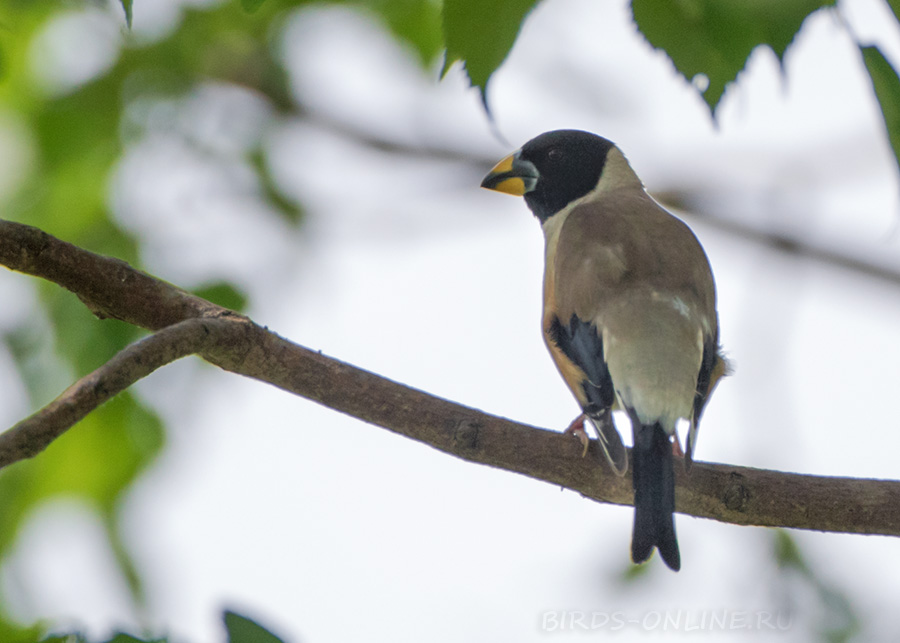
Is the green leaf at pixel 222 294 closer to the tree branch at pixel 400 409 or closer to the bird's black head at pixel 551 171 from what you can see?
the tree branch at pixel 400 409

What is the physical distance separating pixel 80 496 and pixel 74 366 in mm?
1132

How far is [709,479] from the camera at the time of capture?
10.6 feet

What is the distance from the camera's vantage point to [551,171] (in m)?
5.48

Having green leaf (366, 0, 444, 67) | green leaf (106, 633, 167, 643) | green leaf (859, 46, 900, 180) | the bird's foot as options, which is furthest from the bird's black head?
green leaf (106, 633, 167, 643)

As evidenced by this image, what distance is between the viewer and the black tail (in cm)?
320

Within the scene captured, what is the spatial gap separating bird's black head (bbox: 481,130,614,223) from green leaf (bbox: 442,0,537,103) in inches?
130

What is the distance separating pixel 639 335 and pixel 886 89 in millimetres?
1859

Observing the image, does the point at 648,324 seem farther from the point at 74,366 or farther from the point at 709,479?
the point at 74,366

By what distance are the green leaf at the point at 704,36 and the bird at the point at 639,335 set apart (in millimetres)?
1439

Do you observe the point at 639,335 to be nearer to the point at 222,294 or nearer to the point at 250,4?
the point at 222,294

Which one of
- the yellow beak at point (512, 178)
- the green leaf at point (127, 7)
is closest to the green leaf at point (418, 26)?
the yellow beak at point (512, 178)

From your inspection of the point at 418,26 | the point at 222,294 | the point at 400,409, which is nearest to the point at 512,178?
the point at 418,26

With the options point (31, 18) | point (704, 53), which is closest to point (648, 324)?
point (704, 53)

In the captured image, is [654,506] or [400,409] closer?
[400,409]
